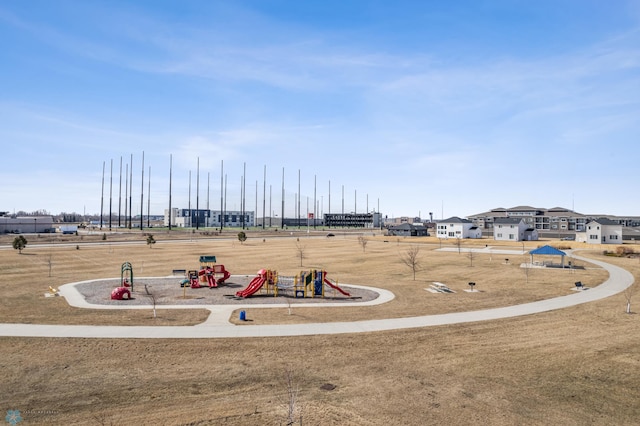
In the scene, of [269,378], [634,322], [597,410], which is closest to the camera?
[597,410]

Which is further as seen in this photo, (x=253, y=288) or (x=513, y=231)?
(x=513, y=231)

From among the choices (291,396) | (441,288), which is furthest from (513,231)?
(291,396)

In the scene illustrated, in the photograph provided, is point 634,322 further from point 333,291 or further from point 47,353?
point 47,353

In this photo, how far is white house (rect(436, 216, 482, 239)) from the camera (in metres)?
109

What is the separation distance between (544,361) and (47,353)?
21.6m

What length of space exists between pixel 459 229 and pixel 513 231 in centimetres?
1432

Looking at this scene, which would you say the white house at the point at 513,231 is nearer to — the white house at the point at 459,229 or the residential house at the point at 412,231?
the white house at the point at 459,229

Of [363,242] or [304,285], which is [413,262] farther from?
[363,242]

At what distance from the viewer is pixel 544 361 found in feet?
55.9

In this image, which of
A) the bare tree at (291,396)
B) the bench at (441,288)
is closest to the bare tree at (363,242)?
the bench at (441,288)

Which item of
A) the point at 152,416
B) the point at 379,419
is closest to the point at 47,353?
the point at 152,416

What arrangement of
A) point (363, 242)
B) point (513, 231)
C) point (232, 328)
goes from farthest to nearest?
point (513, 231) < point (363, 242) < point (232, 328)

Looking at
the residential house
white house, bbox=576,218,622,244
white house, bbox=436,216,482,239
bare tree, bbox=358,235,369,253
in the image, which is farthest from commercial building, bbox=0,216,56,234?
white house, bbox=576,218,622,244

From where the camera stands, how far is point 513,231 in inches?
3875
